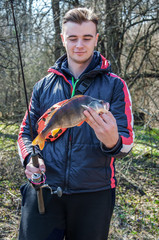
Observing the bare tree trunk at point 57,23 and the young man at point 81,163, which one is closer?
the young man at point 81,163

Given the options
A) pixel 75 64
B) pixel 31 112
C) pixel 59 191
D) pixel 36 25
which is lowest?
pixel 59 191

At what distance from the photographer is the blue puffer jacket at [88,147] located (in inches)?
71.4

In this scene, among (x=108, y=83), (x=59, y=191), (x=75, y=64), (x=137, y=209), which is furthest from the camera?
(x=137, y=209)

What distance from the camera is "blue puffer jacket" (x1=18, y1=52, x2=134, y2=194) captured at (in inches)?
71.4

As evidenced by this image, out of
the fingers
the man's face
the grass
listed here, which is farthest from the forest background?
the fingers

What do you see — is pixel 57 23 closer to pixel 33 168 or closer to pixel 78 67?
pixel 78 67

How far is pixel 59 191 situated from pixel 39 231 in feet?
1.18

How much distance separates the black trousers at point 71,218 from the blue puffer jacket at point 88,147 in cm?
9

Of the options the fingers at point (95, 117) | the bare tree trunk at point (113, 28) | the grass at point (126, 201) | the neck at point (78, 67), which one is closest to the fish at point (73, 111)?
the fingers at point (95, 117)

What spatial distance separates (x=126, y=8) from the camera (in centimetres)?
557

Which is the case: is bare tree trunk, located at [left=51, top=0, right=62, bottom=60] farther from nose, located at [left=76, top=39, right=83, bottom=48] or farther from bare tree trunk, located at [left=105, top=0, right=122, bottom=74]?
nose, located at [left=76, top=39, right=83, bottom=48]

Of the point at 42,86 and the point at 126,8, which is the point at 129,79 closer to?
the point at 126,8

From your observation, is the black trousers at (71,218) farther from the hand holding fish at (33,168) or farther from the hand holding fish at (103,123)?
the hand holding fish at (103,123)

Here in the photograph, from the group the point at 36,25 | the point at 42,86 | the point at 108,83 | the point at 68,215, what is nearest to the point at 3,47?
the point at 36,25
